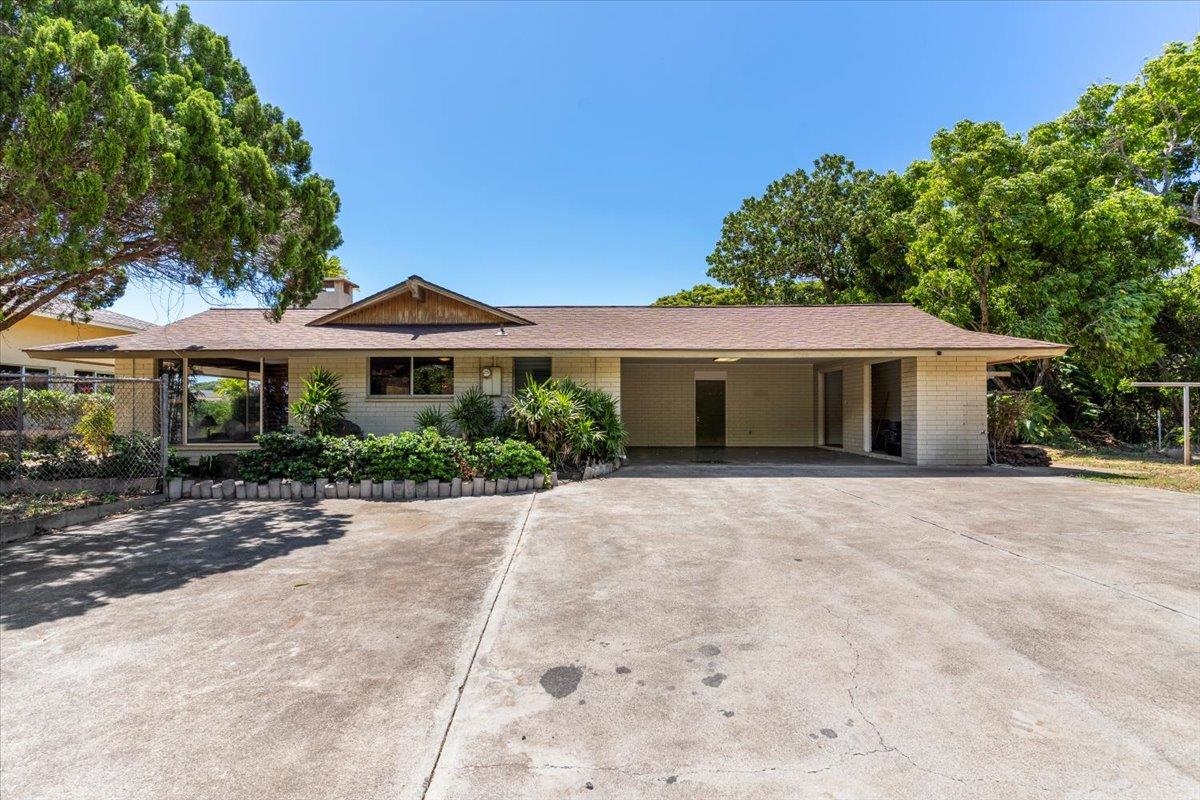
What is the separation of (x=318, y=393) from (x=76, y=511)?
4.11 meters

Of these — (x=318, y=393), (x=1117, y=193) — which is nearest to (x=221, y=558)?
(x=318, y=393)

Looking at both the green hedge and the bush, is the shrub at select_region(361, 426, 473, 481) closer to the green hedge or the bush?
the green hedge

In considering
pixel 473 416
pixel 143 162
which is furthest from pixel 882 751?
pixel 473 416

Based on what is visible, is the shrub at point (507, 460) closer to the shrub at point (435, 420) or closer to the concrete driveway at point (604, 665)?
the shrub at point (435, 420)

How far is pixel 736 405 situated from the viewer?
16016mm

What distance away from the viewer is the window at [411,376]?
11.4 metres

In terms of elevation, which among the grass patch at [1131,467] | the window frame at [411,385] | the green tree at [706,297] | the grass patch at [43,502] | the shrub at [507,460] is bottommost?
the grass patch at [1131,467]

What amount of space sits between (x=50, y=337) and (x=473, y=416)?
52.3 ft

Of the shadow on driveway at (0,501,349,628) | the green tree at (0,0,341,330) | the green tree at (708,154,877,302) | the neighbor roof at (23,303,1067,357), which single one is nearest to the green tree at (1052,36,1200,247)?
the green tree at (708,154,877,302)

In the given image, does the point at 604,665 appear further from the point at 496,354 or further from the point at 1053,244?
the point at 1053,244

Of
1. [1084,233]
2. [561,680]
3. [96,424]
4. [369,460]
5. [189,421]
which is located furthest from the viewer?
[1084,233]

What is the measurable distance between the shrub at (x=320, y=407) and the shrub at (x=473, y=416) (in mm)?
2120

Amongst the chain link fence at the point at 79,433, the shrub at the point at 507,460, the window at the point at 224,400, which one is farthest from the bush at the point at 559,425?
the window at the point at 224,400

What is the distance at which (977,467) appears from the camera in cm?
1109
